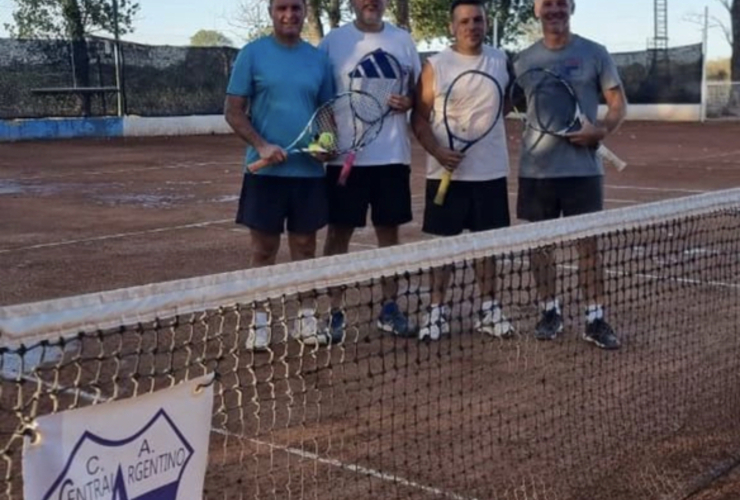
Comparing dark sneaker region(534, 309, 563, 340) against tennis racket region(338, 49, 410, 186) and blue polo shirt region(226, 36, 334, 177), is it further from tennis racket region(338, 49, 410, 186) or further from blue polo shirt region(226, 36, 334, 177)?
blue polo shirt region(226, 36, 334, 177)

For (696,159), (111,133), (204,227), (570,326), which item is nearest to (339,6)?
(111,133)

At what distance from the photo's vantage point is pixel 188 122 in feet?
83.7

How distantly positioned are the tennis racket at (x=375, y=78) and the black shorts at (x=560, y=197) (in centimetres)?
88

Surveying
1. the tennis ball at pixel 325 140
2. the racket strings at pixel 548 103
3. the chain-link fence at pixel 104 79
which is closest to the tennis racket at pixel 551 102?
the racket strings at pixel 548 103

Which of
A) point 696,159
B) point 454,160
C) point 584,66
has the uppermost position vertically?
point 584,66

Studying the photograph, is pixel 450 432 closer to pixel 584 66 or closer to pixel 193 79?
pixel 584 66

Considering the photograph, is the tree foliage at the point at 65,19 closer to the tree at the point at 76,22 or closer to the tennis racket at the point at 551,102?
the tree at the point at 76,22

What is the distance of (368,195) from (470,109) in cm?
64

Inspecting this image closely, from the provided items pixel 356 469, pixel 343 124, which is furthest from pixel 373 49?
pixel 356 469

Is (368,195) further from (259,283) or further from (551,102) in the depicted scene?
(259,283)

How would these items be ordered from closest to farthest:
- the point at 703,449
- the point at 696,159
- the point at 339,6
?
1. the point at 703,449
2. the point at 696,159
3. the point at 339,6

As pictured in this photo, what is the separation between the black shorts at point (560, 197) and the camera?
560 cm

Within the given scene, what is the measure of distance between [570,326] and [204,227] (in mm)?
4933

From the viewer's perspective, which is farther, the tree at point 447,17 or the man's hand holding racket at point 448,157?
the tree at point 447,17
